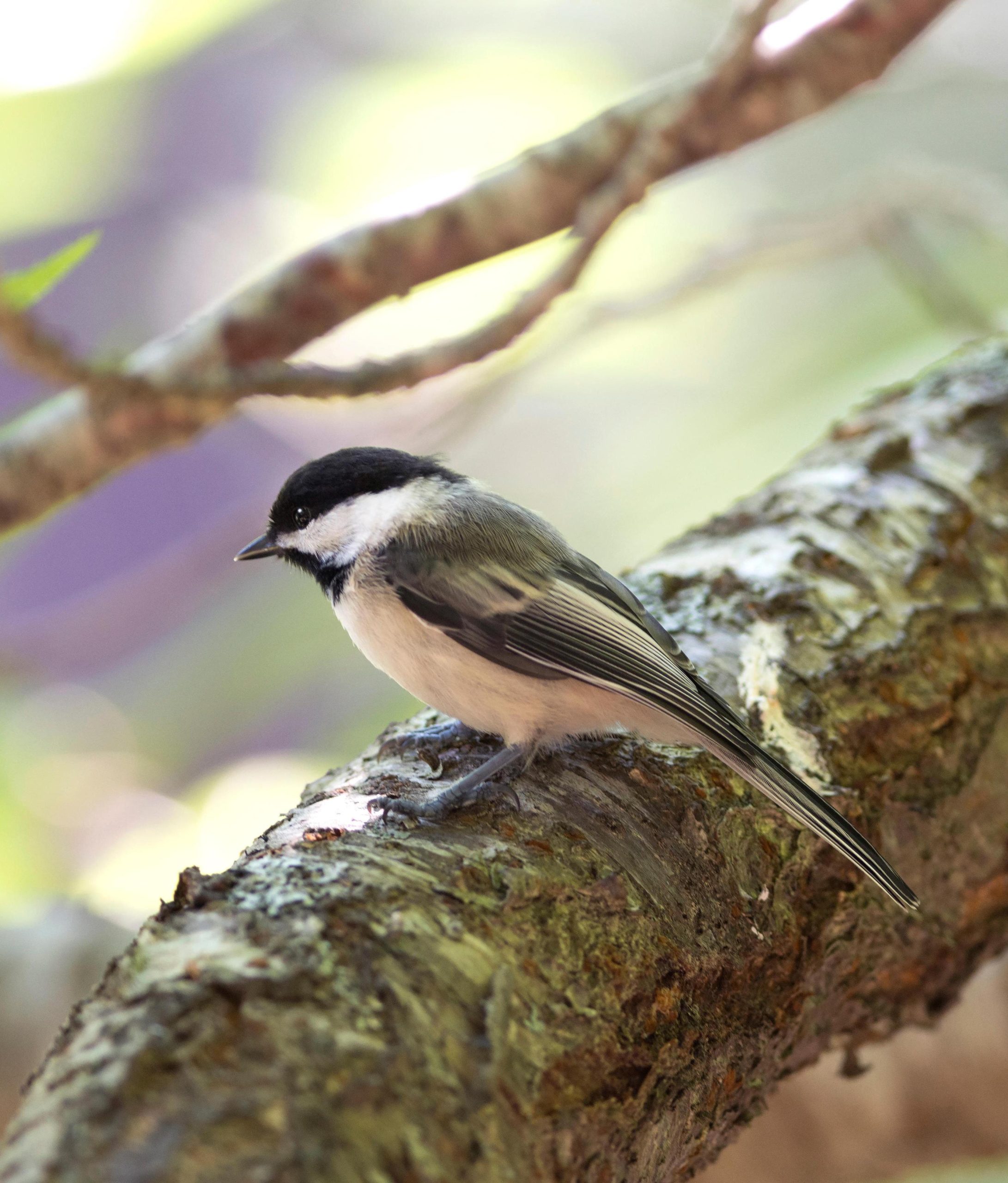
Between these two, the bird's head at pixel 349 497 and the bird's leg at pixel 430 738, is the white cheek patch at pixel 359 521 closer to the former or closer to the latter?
the bird's head at pixel 349 497

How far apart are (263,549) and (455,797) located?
1.75 feet

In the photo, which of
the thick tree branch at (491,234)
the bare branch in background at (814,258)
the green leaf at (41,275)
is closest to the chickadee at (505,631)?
the thick tree branch at (491,234)

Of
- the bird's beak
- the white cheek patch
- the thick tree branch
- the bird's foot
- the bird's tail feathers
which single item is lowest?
the bird's tail feathers

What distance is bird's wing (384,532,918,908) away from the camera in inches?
34.3

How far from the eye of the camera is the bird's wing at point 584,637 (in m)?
0.87

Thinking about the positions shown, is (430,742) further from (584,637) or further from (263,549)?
(263,549)

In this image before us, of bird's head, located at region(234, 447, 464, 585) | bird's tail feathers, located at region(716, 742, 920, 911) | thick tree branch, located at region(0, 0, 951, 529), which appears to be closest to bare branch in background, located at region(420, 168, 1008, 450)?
thick tree branch, located at region(0, 0, 951, 529)

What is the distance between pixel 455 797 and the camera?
2.73 feet

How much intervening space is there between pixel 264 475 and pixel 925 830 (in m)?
3.15

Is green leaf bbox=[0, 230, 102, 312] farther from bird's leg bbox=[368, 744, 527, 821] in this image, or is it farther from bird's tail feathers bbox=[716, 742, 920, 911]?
bird's tail feathers bbox=[716, 742, 920, 911]

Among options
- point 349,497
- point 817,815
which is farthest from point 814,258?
point 817,815

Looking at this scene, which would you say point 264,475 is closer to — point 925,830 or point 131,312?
point 131,312

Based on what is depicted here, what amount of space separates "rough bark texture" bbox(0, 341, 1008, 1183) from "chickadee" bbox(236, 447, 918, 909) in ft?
0.14

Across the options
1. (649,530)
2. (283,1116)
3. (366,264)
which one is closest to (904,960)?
(283,1116)
